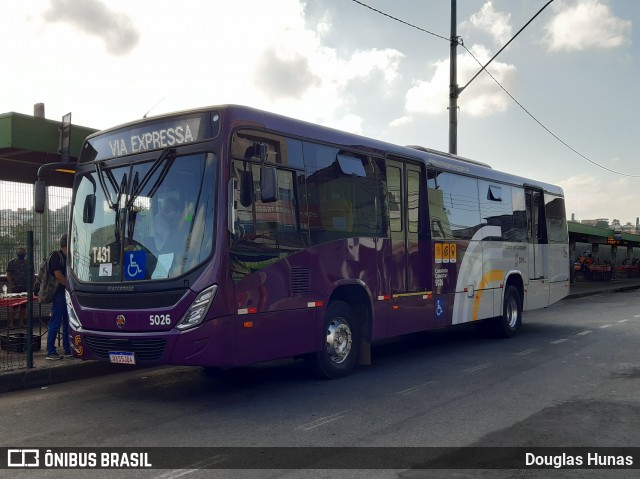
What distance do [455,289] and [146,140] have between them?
6.07 m

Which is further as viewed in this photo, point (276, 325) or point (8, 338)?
point (8, 338)

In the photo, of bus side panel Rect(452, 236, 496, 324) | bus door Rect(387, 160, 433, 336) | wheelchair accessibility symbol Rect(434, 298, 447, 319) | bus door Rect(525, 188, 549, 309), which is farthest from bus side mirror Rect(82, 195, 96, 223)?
bus door Rect(525, 188, 549, 309)

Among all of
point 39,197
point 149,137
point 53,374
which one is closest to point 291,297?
point 149,137

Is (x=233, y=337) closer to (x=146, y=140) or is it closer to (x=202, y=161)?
(x=202, y=161)

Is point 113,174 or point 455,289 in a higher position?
point 113,174

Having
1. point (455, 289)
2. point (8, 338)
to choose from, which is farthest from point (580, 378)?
point (8, 338)

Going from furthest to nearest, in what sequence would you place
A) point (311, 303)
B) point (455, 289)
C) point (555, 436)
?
point (455, 289), point (311, 303), point (555, 436)

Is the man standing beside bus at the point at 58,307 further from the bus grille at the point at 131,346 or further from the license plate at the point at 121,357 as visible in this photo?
the license plate at the point at 121,357

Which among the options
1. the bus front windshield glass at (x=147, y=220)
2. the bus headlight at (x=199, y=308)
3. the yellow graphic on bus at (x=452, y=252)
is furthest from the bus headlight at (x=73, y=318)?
the yellow graphic on bus at (x=452, y=252)

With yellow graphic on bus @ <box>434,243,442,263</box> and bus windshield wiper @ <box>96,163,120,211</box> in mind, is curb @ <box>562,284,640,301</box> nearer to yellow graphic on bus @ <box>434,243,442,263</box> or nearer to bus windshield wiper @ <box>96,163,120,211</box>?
yellow graphic on bus @ <box>434,243,442,263</box>

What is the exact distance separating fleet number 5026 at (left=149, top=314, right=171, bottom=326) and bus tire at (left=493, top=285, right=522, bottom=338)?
8.10 m

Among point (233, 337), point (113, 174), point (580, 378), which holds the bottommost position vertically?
point (580, 378)

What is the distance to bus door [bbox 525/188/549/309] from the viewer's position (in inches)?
559

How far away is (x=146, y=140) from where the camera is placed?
761 centimetres
